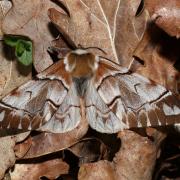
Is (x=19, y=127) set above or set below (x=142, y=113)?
below

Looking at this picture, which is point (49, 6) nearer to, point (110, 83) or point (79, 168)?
point (110, 83)

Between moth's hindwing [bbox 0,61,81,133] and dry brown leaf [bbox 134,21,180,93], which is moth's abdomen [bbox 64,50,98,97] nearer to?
moth's hindwing [bbox 0,61,81,133]

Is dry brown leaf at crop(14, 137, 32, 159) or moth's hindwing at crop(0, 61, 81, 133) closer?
moth's hindwing at crop(0, 61, 81, 133)

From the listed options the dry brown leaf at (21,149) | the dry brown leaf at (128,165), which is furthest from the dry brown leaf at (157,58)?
the dry brown leaf at (21,149)

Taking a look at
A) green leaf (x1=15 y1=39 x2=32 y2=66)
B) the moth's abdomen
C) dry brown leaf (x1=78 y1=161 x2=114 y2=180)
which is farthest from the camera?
green leaf (x1=15 y1=39 x2=32 y2=66)

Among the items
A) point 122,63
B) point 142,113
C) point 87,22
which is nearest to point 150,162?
point 142,113

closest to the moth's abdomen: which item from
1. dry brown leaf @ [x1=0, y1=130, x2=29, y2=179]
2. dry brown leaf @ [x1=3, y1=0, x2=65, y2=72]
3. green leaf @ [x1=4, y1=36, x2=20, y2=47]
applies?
dry brown leaf @ [x1=3, y1=0, x2=65, y2=72]
